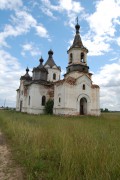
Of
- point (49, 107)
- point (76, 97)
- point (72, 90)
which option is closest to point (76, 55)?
point (72, 90)

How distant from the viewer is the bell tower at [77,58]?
29141mm

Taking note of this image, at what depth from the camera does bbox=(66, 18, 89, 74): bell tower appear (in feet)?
95.6

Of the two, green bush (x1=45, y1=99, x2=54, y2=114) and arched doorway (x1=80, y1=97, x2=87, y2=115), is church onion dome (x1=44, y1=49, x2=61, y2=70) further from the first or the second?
arched doorway (x1=80, y1=97, x2=87, y2=115)

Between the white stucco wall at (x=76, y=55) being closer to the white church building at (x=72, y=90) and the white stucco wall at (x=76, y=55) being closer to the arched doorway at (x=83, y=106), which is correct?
the white church building at (x=72, y=90)

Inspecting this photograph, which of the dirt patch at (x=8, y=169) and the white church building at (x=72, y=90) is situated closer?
the dirt patch at (x=8, y=169)

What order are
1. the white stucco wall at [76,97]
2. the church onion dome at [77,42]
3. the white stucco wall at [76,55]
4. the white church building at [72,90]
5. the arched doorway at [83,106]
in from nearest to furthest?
the white stucco wall at [76,97] → the white church building at [72,90] → the arched doorway at [83,106] → the white stucco wall at [76,55] → the church onion dome at [77,42]

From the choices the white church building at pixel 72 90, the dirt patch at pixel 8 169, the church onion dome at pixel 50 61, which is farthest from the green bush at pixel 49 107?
the dirt patch at pixel 8 169

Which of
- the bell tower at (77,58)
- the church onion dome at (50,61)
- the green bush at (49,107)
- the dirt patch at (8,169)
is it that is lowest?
the dirt patch at (8,169)

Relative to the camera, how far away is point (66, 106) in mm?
26172

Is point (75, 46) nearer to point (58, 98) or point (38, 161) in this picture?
point (58, 98)

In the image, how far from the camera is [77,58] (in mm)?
29484

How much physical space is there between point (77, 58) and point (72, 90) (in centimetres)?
559

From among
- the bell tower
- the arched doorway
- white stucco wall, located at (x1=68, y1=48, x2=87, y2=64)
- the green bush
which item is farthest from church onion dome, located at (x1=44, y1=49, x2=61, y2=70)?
the arched doorway

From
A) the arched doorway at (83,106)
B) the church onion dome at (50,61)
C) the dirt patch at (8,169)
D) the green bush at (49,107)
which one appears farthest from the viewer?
the church onion dome at (50,61)
